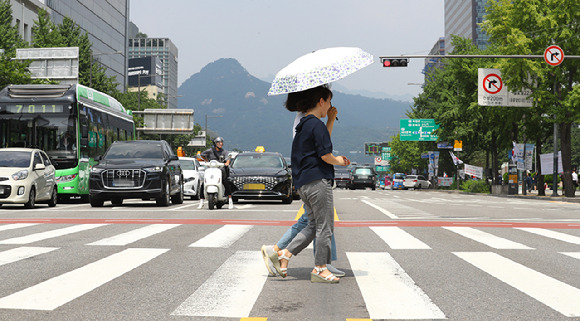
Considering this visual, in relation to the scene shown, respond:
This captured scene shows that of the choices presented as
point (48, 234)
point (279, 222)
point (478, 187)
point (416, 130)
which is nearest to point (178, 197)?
point (279, 222)

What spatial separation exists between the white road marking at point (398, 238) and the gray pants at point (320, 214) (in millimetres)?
2958

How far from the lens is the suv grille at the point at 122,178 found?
58.1 feet

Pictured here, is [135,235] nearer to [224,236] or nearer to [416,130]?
[224,236]

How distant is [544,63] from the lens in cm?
3384

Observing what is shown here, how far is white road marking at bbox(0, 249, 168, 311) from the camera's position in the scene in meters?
5.13

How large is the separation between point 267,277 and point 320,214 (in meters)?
0.88

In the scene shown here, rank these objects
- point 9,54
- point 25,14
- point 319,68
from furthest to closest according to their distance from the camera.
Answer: point 25,14, point 9,54, point 319,68

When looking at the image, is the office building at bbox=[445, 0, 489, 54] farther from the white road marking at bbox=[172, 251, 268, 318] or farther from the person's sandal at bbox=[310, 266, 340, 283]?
the person's sandal at bbox=[310, 266, 340, 283]

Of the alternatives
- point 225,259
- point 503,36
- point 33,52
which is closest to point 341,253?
point 225,259

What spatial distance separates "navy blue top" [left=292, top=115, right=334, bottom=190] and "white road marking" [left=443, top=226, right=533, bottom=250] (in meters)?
3.95

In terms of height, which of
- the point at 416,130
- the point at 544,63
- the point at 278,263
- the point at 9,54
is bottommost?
the point at 278,263

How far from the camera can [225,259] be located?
7.62 metres

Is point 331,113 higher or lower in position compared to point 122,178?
higher

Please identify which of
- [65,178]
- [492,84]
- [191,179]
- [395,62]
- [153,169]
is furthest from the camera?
[492,84]
